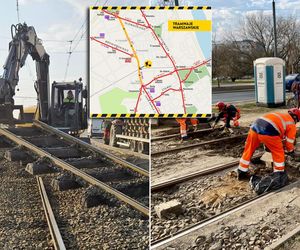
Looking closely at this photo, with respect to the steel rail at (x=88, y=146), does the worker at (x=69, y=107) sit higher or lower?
higher

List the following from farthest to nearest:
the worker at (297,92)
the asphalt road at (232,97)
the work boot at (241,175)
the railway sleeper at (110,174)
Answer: the asphalt road at (232,97)
the worker at (297,92)
the railway sleeper at (110,174)
the work boot at (241,175)

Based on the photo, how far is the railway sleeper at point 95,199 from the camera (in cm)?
473

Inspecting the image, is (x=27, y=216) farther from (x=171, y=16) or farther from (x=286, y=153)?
(x=286, y=153)

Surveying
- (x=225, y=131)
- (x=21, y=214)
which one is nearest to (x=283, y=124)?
(x=21, y=214)

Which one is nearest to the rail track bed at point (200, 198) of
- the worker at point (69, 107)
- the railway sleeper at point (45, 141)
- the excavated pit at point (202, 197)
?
the excavated pit at point (202, 197)

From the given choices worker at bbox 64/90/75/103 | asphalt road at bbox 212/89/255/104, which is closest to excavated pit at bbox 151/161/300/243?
worker at bbox 64/90/75/103

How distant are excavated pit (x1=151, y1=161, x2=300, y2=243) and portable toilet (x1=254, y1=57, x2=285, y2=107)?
358 inches

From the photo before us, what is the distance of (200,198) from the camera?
5230mm

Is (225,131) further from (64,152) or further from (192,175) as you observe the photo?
(64,152)

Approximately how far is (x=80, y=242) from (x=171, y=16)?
240 centimetres

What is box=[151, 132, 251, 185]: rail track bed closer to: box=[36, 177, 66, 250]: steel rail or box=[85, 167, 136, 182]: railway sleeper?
box=[85, 167, 136, 182]: railway sleeper

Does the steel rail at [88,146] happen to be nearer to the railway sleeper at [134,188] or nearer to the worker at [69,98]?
the railway sleeper at [134,188]

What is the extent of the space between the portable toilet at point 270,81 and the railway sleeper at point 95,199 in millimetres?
11446

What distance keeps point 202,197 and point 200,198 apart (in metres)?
0.04
